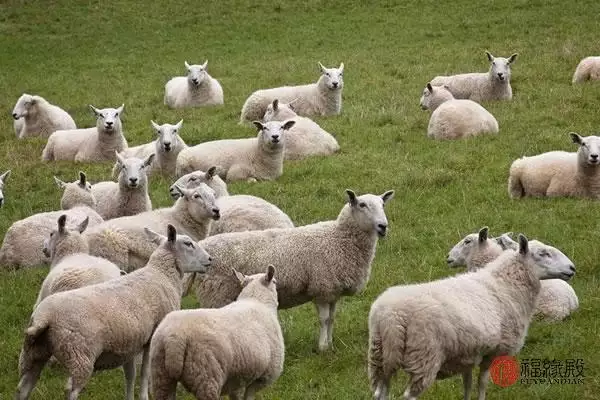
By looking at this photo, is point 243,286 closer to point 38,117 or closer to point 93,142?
point 93,142

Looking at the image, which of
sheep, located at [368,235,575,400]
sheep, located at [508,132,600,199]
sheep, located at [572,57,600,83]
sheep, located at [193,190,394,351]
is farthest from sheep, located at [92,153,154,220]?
sheep, located at [572,57,600,83]

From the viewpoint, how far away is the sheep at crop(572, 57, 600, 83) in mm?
20125

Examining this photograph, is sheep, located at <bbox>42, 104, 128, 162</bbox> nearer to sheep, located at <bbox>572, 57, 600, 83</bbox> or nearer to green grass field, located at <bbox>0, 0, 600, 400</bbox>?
green grass field, located at <bbox>0, 0, 600, 400</bbox>

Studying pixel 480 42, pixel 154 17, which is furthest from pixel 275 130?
pixel 154 17

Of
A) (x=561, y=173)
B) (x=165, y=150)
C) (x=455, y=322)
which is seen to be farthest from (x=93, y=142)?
(x=455, y=322)

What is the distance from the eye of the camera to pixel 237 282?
30.9 ft

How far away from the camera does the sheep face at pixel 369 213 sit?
32.5 ft

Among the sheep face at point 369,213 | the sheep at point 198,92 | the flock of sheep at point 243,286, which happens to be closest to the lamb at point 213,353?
the flock of sheep at point 243,286

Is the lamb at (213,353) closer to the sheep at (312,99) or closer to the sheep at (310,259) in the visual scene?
the sheep at (310,259)

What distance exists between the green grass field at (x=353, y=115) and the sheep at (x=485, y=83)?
1.85 ft

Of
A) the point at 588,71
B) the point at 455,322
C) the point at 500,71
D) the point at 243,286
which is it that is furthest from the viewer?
the point at 588,71

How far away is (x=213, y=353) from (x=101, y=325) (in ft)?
3.78

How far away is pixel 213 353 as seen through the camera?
7.05 m

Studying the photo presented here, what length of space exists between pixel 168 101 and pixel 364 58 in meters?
5.74
